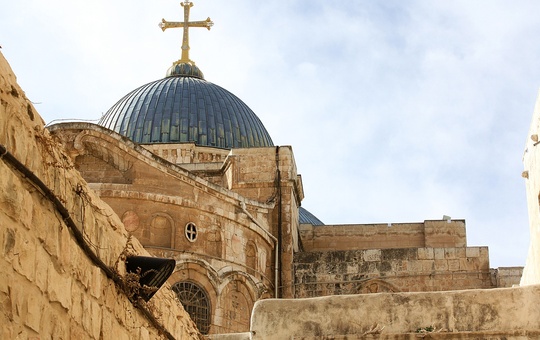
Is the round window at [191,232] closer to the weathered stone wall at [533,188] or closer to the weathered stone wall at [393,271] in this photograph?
the weathered stone wall at [393,271]

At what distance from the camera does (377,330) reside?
936 centimetres

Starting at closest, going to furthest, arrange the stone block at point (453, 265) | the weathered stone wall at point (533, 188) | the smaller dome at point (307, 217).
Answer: the weathered stone wall at point (533, 188), the stone block at point (453, 265), the smaller dome at point (307, 217)

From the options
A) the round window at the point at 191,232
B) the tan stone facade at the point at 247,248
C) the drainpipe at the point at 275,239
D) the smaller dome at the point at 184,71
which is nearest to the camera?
the tan stone facade at the point at 247,248

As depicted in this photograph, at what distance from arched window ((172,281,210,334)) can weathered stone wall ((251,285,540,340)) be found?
10164 mm

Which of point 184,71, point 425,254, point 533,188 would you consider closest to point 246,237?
point 425,254

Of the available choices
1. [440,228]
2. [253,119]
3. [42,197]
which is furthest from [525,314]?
[253,119]

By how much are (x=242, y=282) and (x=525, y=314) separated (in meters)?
11.7

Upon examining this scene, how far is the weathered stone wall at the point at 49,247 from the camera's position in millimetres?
5336

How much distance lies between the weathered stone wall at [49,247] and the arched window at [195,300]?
40.5ft

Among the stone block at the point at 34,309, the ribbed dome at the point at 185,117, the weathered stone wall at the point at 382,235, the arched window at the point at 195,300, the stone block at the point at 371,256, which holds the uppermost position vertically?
the ribbed dome at the point at 185,117

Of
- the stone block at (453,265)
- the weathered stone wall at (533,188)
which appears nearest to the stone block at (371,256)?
the stone block at (453,265)

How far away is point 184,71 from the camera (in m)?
32.5

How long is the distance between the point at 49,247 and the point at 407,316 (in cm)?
437

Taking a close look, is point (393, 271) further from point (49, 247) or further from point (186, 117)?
point (49, 247)
